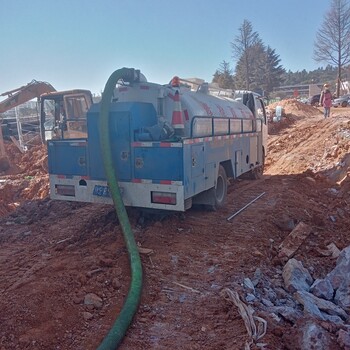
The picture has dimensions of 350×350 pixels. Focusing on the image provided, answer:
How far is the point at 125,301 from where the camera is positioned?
4.36m

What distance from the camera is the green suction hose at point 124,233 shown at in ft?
12.4

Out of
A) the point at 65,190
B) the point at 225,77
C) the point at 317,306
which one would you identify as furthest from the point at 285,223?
the point at 225,77

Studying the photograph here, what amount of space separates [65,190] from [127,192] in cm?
148

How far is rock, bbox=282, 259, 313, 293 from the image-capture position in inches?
197

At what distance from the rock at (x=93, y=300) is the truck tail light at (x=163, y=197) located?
2311 millimetres

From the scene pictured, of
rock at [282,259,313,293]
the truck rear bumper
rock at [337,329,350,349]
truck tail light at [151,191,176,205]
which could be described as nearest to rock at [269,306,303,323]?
rock at [337,329,350,349]

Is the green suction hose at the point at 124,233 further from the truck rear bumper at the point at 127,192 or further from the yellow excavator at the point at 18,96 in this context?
the yellow excavator at the point at 18,96

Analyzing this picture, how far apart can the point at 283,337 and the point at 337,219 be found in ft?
17.0

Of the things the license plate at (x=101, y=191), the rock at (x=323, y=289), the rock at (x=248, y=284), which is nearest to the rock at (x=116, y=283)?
the rock at (x=248, y=284)

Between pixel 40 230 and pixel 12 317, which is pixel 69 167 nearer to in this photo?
pixel 40 230

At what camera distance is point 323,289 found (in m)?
4.92

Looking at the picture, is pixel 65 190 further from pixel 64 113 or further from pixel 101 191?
pixel 64 113

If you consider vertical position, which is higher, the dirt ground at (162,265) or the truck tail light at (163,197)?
the truck tail light at (163,197)

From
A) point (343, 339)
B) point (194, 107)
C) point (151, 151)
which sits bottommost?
point (343, 339)
